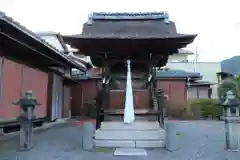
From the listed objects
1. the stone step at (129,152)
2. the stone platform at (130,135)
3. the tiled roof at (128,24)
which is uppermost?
the tiled roof at (128,24)

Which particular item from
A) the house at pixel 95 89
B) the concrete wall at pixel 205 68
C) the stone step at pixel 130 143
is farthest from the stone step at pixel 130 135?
the concrete wall at pixel 205 68

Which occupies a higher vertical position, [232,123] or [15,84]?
[15,84]

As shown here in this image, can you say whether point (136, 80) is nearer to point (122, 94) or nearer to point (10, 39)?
point (122, 94)

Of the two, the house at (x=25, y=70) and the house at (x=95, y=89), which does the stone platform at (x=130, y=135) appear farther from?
the house at (x=95, y=89)

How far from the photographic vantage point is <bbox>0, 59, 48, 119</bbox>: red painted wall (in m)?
8.05

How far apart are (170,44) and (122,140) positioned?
10.6 ft

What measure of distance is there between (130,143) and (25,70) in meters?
5.38

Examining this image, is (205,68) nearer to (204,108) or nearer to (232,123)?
(204,108)

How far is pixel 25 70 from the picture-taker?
9461 mm

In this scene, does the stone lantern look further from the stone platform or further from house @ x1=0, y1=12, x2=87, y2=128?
house @ x1=0, y1=12, x2=87, y2=128

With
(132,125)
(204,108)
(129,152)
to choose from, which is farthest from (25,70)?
(204,108)

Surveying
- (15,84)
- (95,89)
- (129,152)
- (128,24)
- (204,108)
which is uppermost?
(128,24)

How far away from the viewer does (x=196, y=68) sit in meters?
28.3

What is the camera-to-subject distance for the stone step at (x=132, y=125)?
700cm
